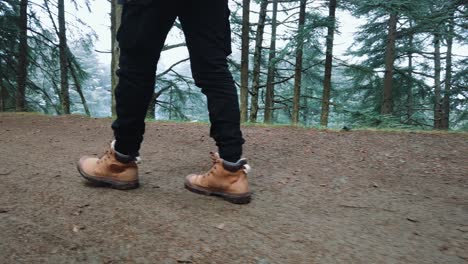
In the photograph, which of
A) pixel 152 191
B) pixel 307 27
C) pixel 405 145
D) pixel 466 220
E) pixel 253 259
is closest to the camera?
pixel 253 259

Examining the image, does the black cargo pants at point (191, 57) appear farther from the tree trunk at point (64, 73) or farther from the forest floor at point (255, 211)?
the tree trunk at point (64, 73)

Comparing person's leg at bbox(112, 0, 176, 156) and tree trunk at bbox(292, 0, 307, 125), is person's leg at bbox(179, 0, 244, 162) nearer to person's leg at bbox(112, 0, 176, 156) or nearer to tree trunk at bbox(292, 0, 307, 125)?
person's leg at bbox(112, 0, 176, 156)

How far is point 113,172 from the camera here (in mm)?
1967

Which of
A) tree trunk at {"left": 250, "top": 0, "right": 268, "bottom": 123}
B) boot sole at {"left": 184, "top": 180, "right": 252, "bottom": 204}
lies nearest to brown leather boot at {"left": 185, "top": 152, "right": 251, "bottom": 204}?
boot sole at {"left": 184, "top": 180, "right": 252, "bottom": 204}

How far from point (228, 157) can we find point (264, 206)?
322 millimetres

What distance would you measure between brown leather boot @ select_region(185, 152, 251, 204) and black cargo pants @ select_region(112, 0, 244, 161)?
0.05 metres

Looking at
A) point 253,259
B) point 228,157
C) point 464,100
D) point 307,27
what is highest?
point 307,27

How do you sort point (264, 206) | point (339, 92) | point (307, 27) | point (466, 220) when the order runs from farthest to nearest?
point (339, 92) < point (307, 27) < point (264, 206) < point (466, 220)

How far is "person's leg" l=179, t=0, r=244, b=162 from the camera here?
6.01 ft

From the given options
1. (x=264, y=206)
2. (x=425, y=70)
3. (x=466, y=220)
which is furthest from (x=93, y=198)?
(x=425, y=70)

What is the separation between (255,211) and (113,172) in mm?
826

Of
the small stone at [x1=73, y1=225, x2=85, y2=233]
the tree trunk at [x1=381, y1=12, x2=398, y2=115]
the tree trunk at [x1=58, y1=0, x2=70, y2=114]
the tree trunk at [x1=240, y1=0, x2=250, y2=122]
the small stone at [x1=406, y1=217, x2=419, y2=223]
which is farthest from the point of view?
the tree trunk at [x1=381, y1=12, x2=398, y2=115]

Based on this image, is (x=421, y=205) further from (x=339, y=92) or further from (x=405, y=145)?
(x=339, y=92)

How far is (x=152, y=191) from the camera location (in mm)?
1996
